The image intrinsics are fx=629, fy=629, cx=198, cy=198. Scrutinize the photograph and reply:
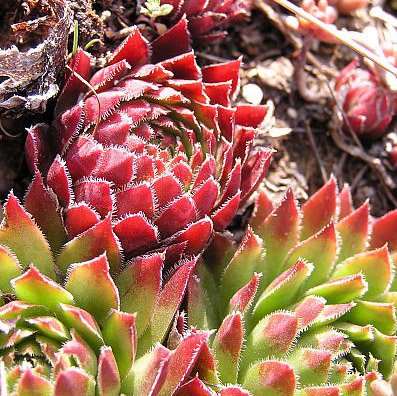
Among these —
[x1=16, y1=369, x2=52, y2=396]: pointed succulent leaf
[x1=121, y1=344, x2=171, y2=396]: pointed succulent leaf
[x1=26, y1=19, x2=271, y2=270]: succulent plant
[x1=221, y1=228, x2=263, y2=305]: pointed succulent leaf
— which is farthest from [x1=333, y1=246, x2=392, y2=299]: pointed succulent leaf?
[x1=16, y1=369, x2=52, y2=396]: pointed succulent leaf

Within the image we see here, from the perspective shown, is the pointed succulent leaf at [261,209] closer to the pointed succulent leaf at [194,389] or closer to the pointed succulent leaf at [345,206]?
the pointed succulent leaf at [345,206]

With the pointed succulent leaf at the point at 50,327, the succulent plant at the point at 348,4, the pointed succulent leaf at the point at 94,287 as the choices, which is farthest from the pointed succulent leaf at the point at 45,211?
the succulent plant at the point at 348,4

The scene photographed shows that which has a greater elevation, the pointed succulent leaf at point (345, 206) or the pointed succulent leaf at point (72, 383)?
the pointed succulent leaf at point (72, 383)

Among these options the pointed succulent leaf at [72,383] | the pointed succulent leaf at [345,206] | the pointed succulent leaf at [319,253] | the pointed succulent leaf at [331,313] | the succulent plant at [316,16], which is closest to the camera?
the pointed succulent leaf at [72,383]

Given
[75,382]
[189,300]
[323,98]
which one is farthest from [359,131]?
[75,382]

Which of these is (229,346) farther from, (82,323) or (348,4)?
(348,4)

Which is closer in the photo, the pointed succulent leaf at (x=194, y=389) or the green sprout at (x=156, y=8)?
the pointed succulent leaf at (x=194, y=389)

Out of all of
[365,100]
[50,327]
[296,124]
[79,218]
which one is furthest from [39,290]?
[365,100]

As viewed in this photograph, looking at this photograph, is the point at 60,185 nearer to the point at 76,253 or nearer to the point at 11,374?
the point at 76,253
